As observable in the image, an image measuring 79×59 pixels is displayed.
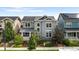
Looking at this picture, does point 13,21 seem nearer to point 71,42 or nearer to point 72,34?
point 72,34

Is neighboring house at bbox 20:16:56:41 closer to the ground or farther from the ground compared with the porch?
farther from the ground

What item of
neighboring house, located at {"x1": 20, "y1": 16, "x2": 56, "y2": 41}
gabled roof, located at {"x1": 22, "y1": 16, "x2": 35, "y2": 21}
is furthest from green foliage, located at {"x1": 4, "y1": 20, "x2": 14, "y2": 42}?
gabled roof, located at {"x1": 22, "y1": 16, "x2": 35, "y2": 21}

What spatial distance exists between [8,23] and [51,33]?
2.01 m

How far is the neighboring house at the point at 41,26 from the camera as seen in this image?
10.5m

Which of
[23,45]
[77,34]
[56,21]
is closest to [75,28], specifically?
[77,34]

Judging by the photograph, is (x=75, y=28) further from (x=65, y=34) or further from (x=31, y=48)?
(x=31, y=48)

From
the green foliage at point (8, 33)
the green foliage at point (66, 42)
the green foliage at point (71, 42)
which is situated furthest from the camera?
the green foliage at point (8, 33)

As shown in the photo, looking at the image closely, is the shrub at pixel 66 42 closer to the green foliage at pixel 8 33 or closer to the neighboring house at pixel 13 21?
the green foliage at pixel 8 33

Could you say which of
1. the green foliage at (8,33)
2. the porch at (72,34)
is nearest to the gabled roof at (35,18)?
the porch at (72,34)

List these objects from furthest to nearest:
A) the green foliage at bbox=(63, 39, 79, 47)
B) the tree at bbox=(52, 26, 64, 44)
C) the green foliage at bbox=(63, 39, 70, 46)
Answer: the tree at bbox=(52, 26, 64, 44) → the green foliage at bbox=(63, 39, 70, 46) → the green foliage at bbox=(63, 39, 79, 47)

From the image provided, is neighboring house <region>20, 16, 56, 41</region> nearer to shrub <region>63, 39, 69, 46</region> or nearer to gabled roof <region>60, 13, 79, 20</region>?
gabled roof <region>60, 13, 79, 20</region>

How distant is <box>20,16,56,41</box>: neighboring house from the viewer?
10492 millimetres

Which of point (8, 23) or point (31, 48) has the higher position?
point (8, 23)

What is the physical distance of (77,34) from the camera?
10414mm
